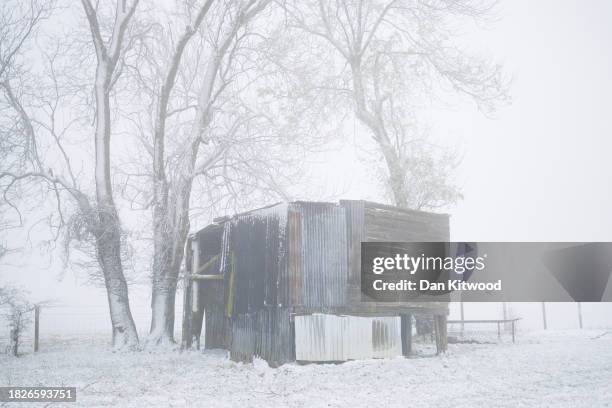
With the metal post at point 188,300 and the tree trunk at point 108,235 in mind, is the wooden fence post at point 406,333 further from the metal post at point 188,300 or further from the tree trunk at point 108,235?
the tree trunk at point 108,235

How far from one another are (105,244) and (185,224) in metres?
2.65

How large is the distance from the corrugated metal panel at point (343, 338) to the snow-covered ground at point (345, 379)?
0.43 meters

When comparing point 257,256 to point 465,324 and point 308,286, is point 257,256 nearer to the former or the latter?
point 308,286

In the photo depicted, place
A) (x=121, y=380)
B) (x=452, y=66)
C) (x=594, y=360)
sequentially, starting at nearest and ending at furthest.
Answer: (x=121, y=380), (x=594, y=360), (x=452, y=66)

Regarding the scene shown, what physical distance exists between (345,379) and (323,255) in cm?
342

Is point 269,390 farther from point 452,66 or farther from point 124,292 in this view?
point 452,66

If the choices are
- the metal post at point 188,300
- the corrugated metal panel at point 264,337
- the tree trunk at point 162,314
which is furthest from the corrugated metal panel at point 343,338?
the tree trunk at point 162,314

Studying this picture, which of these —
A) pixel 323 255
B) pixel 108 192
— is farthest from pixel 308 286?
pixel 108 192

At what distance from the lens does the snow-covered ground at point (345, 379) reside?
9.05m

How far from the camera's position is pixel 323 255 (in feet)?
44.6

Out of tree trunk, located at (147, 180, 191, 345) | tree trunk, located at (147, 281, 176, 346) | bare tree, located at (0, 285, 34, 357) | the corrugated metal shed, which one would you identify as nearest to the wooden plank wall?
the corrugated metal shed

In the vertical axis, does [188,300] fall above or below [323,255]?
below

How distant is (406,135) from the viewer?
83.8ft

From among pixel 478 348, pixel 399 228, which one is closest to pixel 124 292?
pixel 399 228
